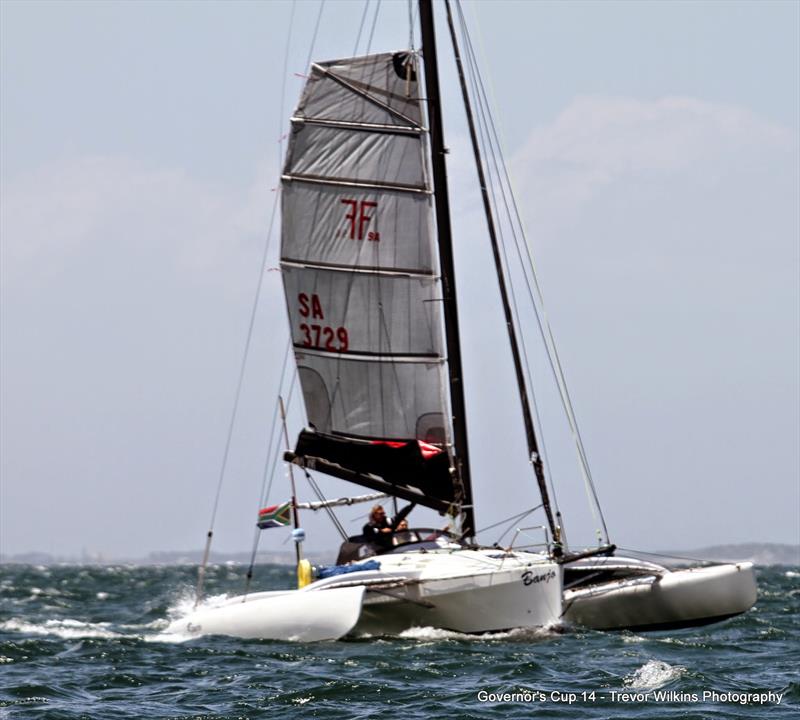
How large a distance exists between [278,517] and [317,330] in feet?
11.7

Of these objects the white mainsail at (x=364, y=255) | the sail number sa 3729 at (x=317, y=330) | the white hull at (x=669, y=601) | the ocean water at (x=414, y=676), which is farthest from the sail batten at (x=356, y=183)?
the ocean water at (x=414, y=676)


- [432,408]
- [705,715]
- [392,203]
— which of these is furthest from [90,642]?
[705,715]

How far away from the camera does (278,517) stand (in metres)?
26.8

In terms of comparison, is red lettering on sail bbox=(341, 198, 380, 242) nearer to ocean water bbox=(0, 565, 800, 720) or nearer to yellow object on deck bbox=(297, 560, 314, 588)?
yellow object on deck bbox=(297, 560, 314, 588)

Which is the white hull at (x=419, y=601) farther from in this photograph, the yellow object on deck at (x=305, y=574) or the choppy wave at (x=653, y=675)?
the choppy wave at (x=653, y=675)

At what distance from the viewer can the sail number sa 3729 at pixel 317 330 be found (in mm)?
27766

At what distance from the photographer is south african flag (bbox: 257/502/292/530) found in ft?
87.8

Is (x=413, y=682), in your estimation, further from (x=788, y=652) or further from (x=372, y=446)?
(x=372, y=446)

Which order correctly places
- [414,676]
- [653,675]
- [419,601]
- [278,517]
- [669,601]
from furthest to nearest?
[278,517], [669,601], [419,601], [414,676], [653,675]

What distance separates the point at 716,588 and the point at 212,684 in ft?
33.1

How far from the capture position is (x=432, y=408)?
89.9ft

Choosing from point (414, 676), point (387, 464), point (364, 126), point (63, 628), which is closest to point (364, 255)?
point (364, 126)

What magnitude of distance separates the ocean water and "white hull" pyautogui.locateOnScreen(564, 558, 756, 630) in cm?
43

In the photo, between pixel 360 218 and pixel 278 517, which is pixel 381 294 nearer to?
pixel 360 218
